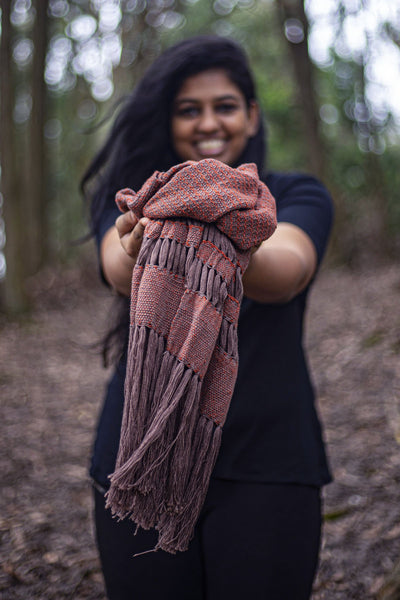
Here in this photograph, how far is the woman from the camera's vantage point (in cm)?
144

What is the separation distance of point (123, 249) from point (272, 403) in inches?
24.1

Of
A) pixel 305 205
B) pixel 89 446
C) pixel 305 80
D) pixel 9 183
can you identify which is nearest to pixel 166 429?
pixel 305 205

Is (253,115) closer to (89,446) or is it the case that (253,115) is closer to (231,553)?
(231,553)

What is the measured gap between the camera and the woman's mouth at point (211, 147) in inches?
69.6

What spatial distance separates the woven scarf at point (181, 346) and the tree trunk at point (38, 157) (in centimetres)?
886

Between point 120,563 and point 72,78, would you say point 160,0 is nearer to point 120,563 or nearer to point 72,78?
point 72,78

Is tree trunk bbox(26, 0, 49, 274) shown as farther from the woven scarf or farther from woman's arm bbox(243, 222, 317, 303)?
the woven scarf

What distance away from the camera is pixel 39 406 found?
5.19 meters

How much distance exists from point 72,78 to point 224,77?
38.6ft

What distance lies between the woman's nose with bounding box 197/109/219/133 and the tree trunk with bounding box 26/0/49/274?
8227mm

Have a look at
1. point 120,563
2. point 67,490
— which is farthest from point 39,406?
point 120,563

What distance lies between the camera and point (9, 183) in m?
7.49

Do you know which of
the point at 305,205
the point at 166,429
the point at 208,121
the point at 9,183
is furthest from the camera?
the point at 9,183

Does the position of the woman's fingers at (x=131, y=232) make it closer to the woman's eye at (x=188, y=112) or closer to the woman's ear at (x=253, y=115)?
the woman's eye at (x=188, y=112)
